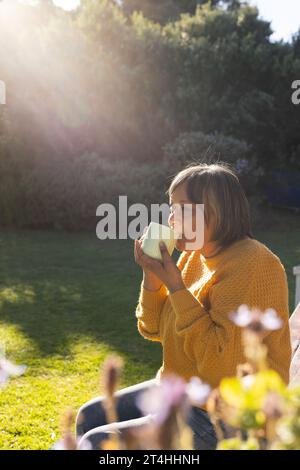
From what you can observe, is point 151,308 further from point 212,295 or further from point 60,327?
point 60,327

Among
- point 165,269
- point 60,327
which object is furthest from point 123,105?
point 165,269

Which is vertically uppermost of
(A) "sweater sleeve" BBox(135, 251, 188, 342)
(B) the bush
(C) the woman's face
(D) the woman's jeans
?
(B) the bush

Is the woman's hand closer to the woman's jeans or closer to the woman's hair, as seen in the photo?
the woman's hair

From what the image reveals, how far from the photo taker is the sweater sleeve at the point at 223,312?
1.94m

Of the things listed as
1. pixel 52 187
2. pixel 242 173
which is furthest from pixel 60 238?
pixel 242 173

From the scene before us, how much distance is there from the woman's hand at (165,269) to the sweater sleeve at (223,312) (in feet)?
0.11

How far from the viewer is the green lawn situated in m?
3.99

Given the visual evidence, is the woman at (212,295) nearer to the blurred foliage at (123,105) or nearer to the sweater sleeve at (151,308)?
the sweater sleeve at (151,308)

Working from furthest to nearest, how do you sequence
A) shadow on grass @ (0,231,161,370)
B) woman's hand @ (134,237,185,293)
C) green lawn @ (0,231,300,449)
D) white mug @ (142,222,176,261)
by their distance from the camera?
shadow on grass @ (0,231,161,370), green lawn @ (0,231,300,449), white mug @ (142,222,176,261), woman's hand @ (134,237,185,293)

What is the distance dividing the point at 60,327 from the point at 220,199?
386 cm

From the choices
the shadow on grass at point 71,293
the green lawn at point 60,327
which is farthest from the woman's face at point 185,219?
the shadow on grass at point 71,293

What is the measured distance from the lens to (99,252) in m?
9.62

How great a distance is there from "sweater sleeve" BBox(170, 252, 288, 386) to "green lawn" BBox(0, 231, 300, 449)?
1.89m

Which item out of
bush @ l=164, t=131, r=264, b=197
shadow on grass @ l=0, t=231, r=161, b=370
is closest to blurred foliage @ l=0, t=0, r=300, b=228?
bush @ l=164, t=131, r=264, b=197
